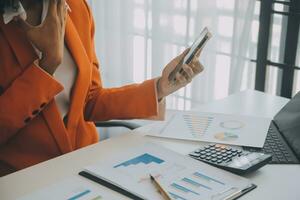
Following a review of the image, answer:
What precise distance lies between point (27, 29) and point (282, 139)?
0.68 m

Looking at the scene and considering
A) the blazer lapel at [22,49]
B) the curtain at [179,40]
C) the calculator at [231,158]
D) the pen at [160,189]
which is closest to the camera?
the pen at [160,189]

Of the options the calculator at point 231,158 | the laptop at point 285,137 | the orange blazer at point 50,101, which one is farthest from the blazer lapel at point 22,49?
the laptop at point 285,137

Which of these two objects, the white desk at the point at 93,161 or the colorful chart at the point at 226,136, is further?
the colorful chart at the point at 226,136

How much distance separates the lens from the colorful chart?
122cm

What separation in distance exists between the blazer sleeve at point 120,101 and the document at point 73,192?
0.38 meters

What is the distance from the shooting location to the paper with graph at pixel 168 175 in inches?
37.4

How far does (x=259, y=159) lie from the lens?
1.06 metres

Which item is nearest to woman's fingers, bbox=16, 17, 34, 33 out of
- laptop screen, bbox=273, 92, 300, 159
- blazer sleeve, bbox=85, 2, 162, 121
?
blazer sleeve, bbox=85, 2, 162, 121

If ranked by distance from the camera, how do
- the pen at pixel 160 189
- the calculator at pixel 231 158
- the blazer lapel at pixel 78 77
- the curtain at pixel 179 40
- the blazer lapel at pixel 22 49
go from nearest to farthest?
the pen at pixel 160 189 → the calculator at pixel 231 158 → the blazer lapel at pixel 22 49 → the blazer lapel at pixel 78 77 → the curtain at pixel 179 40

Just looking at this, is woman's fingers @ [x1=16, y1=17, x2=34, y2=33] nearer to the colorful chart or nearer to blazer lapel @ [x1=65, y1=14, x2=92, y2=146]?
blazer lapel @ [x1=65, y1=14, x2=92, y2=146]

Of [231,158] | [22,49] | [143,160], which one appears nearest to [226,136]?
[231,158]

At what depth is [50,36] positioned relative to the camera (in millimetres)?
1149

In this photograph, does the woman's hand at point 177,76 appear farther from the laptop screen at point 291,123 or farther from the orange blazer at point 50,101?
the laptop screen at point 291,123

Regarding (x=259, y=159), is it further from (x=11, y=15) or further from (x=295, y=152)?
(x=11, y=15)
